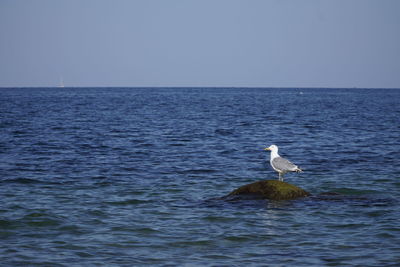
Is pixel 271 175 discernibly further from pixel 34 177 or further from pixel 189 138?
pixel 189 138

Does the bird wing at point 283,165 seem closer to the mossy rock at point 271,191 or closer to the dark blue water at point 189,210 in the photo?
the dark blue water at point 189,210

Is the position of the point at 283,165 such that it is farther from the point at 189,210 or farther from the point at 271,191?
the point at 189,210

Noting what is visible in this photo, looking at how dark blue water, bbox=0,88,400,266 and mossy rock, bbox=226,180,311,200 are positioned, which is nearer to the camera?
dark blue water, bbox=0,88,400,266

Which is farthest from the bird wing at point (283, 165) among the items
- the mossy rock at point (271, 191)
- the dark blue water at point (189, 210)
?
the mossy rock at point (271, 191)

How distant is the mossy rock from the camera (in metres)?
15.3

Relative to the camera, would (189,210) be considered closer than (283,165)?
Yes

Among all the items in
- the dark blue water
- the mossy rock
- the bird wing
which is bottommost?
the dark blue water

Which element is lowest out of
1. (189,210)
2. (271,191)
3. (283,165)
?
(189,210)

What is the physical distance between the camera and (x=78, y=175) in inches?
801

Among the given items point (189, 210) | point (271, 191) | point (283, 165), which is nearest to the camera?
point (189, 210)

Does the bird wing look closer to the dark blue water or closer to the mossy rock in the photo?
the dark blue water

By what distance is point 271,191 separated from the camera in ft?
50.4

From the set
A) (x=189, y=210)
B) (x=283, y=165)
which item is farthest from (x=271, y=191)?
(x=189, y=210)

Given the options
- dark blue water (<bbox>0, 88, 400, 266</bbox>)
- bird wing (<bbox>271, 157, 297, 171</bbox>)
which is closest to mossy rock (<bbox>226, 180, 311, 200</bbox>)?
dark blue water (<bbox>0, 88, 400, 266</bbox>)
